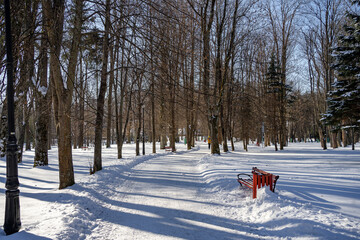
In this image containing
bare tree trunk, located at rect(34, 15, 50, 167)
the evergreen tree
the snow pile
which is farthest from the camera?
bare tree trunk, located at rect(34, 15, 50, 167)

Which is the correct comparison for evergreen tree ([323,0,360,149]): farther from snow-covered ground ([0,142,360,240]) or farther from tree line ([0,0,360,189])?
snow-covered ground ([0,142,360,240])

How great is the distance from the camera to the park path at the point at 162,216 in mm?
4602

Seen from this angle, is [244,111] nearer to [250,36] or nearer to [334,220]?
[250,36]

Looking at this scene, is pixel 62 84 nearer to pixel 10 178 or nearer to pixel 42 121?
pixel 10 178

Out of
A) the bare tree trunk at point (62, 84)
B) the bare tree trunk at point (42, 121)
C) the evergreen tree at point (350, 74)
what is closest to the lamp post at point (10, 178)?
the bare tree trunk at point (62, 84)

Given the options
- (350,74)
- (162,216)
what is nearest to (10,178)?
Result: (162,216)

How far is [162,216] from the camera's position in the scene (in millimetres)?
5562

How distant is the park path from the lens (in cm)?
460

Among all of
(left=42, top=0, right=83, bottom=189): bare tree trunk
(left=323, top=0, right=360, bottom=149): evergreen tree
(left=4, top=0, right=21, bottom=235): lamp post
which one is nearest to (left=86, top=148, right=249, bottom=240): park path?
(left=4, top=0, right=21, bottom=235): lamp post

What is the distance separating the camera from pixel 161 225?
500 centimetres

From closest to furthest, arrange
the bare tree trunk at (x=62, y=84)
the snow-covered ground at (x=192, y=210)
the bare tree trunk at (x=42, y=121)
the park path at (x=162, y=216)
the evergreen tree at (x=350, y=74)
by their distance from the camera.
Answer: the snow-covered ground at (x=192, y=210) → the park path at (x=162, y=216) → the bare tree trunk at (x=62, y=84) → the evergreen tree at (x=350, y=74) → the bare tree trunk at (x=42, y=121)

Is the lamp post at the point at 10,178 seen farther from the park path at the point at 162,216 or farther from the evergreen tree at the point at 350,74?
the evergreen tree at the point at 350,74

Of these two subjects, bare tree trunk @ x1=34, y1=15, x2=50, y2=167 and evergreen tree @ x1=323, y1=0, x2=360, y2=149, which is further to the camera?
bare tree trunk @ x1=34, y1=15, x2=50, y2=167

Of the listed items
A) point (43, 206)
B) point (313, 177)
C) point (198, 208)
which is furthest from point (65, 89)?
point (313, 177)
